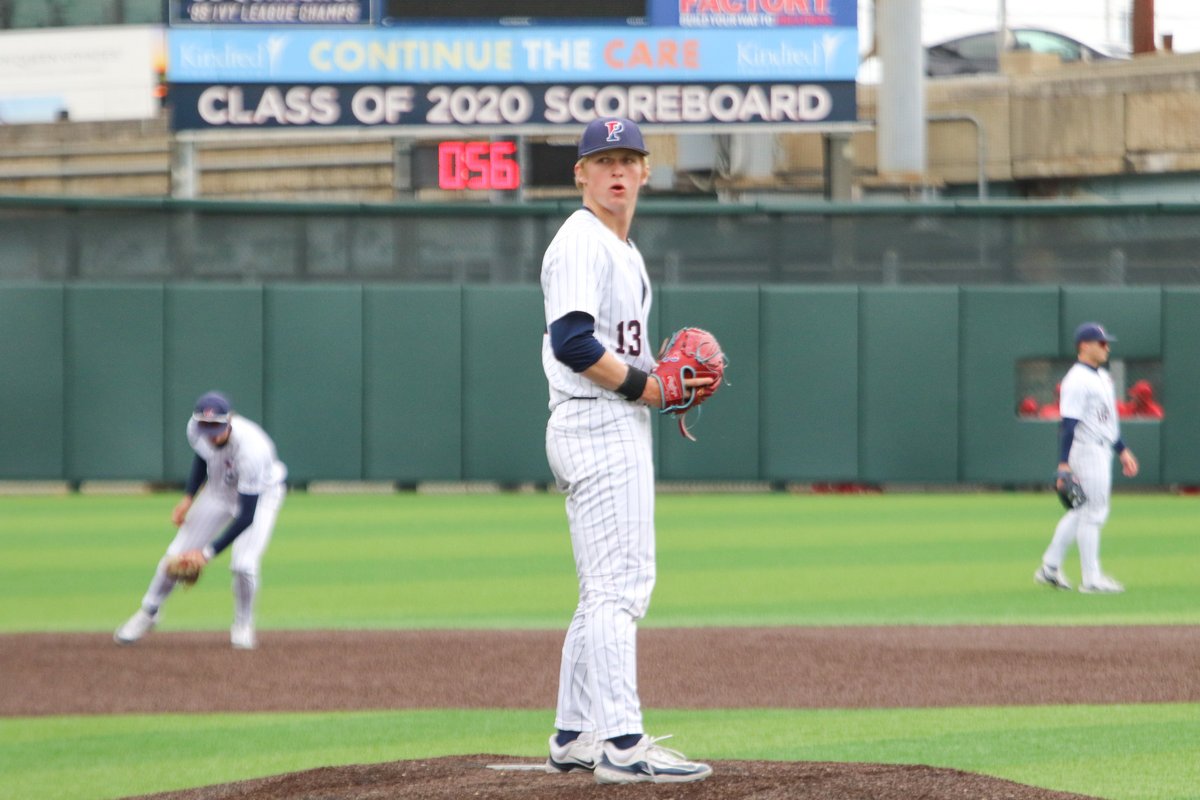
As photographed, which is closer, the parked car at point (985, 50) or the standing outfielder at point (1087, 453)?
the standing outfielder at point (1087, 453)

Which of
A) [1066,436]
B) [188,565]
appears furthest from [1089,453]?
[188,565]

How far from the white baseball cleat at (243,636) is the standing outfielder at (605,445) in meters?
4.49

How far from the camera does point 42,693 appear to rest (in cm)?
780

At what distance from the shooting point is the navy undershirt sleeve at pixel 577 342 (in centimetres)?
455

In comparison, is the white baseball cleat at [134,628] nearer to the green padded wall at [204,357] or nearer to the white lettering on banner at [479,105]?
the green padded wall at [204,357]

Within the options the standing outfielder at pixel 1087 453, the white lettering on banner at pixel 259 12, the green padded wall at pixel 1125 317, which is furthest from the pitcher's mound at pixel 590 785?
the white lettering on banner at pixel 259 12

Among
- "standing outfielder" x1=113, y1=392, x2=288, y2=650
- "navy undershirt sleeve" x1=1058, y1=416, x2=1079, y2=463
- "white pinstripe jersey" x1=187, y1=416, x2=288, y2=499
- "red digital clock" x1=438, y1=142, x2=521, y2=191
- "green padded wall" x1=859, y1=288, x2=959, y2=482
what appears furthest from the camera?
"red digital clock" x1=438, y1=142, x2=521, y2=191

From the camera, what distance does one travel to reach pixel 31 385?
60.2 ft

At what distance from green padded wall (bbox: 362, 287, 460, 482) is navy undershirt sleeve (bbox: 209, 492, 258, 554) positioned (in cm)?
961

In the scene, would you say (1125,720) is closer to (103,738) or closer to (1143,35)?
(103,738)

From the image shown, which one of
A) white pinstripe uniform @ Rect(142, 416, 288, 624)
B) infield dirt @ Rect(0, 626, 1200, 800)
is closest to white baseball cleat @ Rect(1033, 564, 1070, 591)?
infield dirt @ Rect(0, 626, 1200, 800)

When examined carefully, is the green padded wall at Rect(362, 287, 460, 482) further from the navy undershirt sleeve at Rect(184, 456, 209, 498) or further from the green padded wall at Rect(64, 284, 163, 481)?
the navy undershirt sleeve at Rect(184, 456, 209, 498)

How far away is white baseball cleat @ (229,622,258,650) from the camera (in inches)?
355

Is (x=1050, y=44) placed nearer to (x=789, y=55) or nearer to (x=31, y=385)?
(x=789, y=55)
